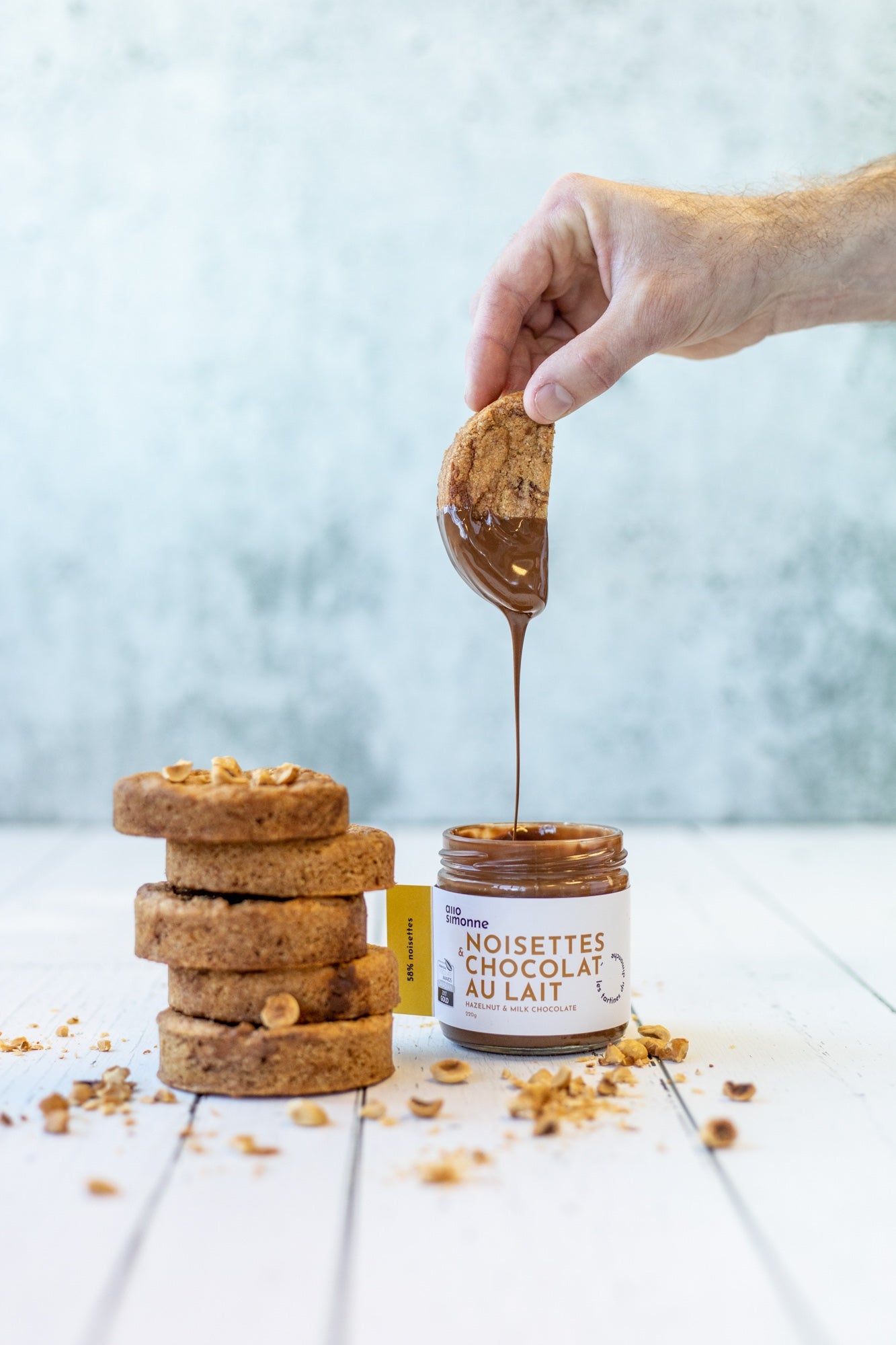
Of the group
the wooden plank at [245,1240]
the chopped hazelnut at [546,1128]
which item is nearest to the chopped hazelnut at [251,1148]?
the wooden plank at [245,1240]

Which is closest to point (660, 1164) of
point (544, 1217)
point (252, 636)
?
point (544, 1217)

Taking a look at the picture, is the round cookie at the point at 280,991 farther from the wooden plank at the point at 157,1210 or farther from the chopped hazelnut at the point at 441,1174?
the chopped hazelnut at the point at 441,1174

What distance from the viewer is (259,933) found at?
136 centimetres

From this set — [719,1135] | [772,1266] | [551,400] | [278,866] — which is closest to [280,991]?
[278,866]

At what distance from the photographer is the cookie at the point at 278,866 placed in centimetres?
138

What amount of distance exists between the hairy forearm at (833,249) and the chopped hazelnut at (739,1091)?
48.8 inches

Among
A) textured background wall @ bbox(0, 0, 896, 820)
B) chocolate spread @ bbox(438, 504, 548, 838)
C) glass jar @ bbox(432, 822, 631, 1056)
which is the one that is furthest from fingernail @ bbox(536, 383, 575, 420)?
textured background wall @ bbox(0, 0, 896, 820)

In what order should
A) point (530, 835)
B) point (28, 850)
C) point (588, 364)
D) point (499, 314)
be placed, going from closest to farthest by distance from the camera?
point (530, 835)
point (588, 364)
point (499, 314)
point (28, 850)

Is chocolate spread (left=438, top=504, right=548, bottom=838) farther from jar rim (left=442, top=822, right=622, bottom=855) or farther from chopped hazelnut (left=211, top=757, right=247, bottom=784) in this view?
chopped hazelnut (left=211, top=757, right=247, bottom=784)

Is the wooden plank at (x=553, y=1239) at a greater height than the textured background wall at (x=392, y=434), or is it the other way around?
the textured background wall at (x=392, y=434)

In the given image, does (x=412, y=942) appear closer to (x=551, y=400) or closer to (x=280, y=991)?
(x=280, y=991)

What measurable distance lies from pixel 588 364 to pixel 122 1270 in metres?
1.30

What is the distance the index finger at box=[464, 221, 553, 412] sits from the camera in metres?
2.06

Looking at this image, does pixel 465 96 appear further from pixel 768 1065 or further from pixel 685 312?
pixel 768 1065
